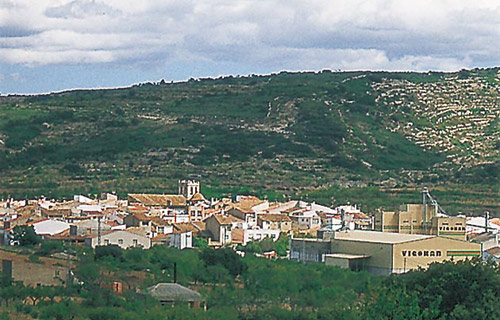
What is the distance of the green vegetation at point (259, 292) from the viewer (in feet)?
69.7

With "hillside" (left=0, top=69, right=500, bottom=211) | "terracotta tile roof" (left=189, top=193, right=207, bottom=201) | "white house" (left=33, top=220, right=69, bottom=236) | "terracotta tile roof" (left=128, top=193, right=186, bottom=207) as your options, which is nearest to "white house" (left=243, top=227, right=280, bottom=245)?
"white house" (left=33, top=220, right=69, bottom=236)

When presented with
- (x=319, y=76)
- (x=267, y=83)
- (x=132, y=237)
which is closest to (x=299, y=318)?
(x=132, y=237)

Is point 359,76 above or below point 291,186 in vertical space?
above

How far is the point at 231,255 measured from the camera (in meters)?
31.2

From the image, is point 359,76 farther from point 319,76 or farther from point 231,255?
point 231,255

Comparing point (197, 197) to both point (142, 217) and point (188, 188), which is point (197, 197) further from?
point (142, 217)

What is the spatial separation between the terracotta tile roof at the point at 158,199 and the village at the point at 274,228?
45 mm

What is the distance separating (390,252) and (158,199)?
89.0ft

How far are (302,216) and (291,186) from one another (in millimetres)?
17145

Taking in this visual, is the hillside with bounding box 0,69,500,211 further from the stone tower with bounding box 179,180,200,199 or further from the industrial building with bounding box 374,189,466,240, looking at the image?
the industrial building with bounding box 374,189,466,240

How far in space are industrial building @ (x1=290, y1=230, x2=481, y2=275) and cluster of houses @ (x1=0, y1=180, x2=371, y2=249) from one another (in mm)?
6669

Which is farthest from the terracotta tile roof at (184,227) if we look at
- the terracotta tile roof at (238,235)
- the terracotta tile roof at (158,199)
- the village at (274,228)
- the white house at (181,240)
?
the terracotta tile roof at (158,199)

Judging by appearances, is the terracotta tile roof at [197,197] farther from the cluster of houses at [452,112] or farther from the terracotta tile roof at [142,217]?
the cluster of houses at [452,112]

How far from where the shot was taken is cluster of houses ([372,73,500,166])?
8169 centimetres
